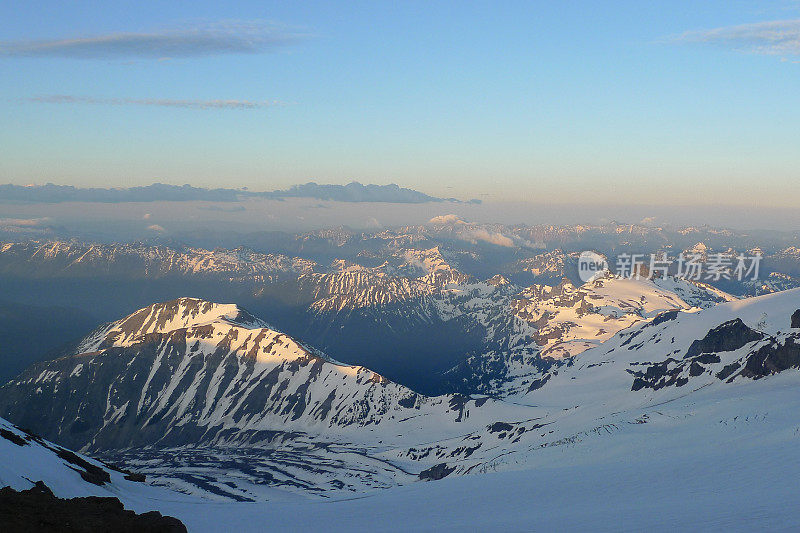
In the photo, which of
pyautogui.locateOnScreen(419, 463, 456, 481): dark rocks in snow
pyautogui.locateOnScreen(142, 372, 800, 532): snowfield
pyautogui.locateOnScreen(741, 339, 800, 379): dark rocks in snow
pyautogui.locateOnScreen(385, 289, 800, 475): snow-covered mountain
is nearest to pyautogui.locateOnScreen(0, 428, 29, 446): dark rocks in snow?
pyautogui.locateOnScreen(142, 372, 800, 532): snowfield

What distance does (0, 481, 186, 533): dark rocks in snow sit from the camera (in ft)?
94.8

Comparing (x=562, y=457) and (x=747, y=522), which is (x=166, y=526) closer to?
(x=747, y=522)

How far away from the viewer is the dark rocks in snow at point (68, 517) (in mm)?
28891

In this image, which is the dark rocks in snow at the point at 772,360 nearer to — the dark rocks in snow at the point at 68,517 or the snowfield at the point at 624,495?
the snowfield at the point at 624,495

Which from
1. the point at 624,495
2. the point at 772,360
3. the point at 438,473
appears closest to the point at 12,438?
the point at 624,495

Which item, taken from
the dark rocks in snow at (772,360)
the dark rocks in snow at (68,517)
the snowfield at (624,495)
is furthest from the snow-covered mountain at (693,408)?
the dark rocks in snow at (68,517)

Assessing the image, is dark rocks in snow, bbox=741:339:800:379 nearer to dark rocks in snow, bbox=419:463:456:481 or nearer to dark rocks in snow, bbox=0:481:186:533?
dark rocks in snow, bbox=419:463:456:481

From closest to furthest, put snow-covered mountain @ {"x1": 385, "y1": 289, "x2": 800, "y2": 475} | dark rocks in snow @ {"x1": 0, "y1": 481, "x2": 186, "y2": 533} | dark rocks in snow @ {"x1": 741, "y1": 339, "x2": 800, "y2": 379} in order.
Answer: dark rocks in snow @ {"x1": 0, "y1": 481, "x2": 186, "y2": 533}
snow-covered mountain @ {"x1": 385, "y1": 289, "x2": 800, "y2": 475}
dark rocks in snow @ {"x1": 741, "y1": 339, "x2": 800, "y2": 379}

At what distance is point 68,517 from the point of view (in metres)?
30.5

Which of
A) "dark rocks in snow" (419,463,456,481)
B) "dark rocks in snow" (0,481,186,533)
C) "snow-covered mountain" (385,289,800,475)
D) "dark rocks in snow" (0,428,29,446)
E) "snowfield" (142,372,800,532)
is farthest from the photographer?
"dark rocks in snow" (419,463,456,481)

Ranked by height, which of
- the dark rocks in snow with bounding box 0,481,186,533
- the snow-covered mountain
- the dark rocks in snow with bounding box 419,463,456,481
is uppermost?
the dark rocks in snow with bounding box 0,481,186,533

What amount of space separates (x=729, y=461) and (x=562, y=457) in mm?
29668

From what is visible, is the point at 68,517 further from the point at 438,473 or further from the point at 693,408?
the point at 438,473

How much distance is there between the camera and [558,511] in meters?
41.4
